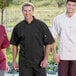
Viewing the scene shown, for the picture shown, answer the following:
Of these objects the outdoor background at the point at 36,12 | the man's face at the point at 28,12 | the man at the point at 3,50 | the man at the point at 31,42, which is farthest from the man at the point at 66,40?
the outdoor background at the point at 36,12

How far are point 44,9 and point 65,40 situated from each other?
167 centimetres

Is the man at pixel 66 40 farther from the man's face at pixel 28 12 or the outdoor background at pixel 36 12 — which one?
the outdoor background at pixel 36 12

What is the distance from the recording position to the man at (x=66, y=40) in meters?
3.14

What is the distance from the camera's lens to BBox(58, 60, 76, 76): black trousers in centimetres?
321

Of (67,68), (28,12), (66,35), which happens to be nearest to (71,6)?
(66,35)

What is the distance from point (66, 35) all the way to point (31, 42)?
39cm

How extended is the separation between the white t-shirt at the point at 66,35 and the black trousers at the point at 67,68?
0.04 m

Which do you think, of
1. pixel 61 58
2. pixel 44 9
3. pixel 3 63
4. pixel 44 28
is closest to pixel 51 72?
pixel 44 9

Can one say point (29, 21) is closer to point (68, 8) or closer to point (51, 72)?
point (68, 8)

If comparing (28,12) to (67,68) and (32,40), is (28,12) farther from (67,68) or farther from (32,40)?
(67,68)

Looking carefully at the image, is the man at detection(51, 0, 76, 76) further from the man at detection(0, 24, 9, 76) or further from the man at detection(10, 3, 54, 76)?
the man at detection(0, 24, 9, 76)

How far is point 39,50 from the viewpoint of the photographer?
3.03 meters

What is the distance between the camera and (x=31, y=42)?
9.88ft

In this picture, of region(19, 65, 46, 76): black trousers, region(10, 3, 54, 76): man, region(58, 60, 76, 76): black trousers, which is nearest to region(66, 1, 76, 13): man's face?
region(10, 3, 54, 76): man
